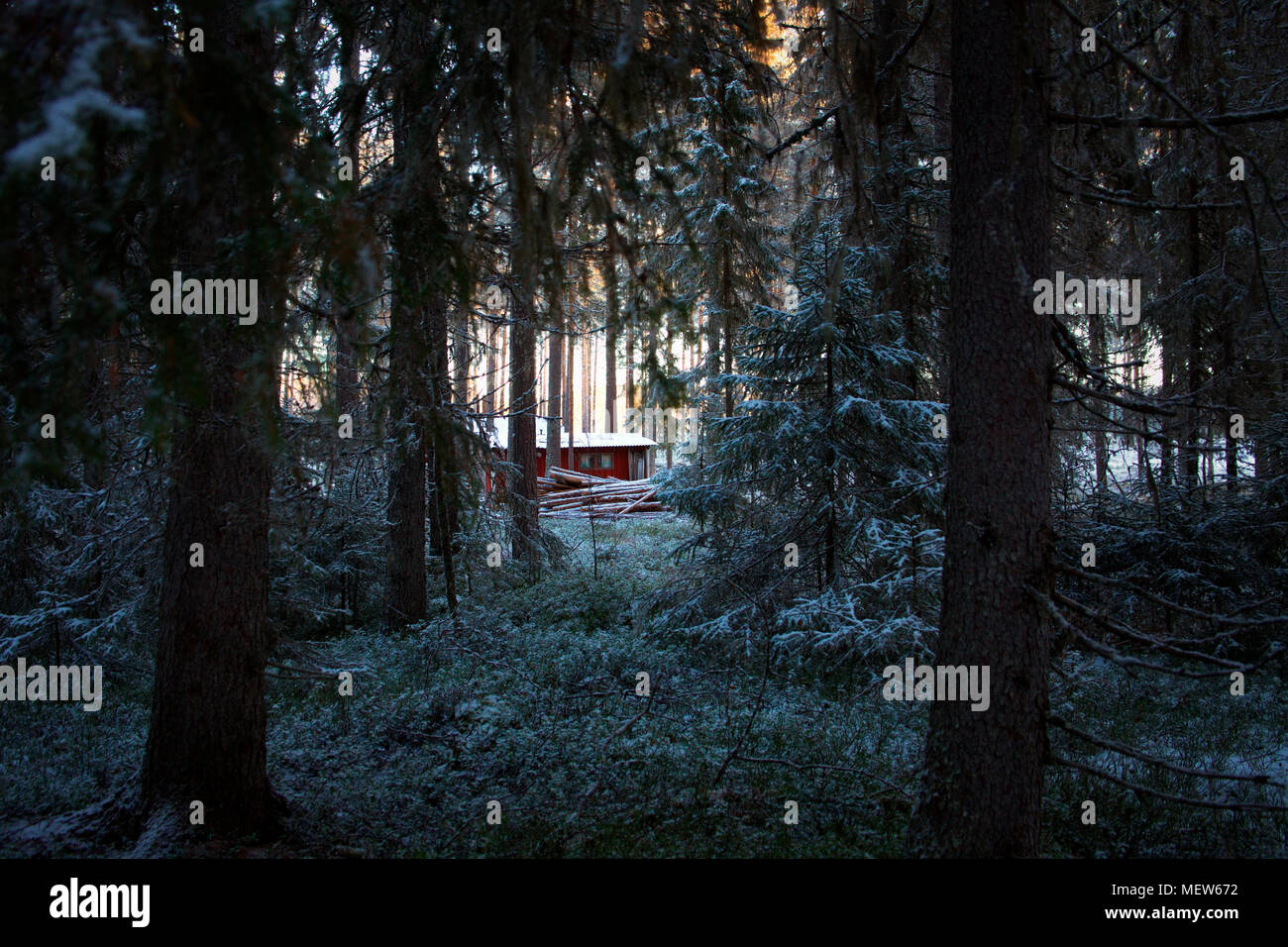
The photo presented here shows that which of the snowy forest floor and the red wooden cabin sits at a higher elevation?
the red wooden cabin

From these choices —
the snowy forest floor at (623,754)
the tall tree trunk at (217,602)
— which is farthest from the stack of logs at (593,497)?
the tall tree trunk at (217,602)

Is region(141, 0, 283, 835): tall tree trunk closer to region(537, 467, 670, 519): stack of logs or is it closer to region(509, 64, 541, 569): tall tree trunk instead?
region(509, 64, 541, 569): tall tree trunk

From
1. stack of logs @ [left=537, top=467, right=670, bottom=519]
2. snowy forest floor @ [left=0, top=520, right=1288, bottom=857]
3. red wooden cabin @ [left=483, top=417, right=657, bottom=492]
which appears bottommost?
snowy forest floor @ [left=0, top=520, right=1288, bottom=857]

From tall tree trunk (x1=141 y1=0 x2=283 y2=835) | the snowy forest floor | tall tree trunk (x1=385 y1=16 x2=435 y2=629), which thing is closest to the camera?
tall tree trunk (x1=385 y1=16 x2=435 y2=629)

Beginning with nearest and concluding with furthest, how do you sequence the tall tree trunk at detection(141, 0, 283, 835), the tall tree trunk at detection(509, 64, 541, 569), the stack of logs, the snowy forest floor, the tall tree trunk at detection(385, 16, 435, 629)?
the tall tree trunk at detection(509, 64, 541, 569), the tall tree trunk at detection(385, 16, 435, 629), the tall tree trunk at detection(141, 0, 283, 835), the snowy forest floor, the stack of logs

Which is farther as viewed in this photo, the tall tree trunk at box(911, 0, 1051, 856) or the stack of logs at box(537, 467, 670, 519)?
the stack of logs at box(537, 467, 670, 519)

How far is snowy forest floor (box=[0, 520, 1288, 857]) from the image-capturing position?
16.9ft

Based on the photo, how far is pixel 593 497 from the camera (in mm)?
26266

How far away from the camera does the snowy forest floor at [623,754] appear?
5.15 meters

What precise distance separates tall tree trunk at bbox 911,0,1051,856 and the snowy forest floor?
Result: 0.98 feet

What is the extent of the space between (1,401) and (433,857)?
192 inches

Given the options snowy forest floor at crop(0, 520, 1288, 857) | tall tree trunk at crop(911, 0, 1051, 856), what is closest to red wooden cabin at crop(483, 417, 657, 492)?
snowy forest floor at crop(0, 520, 1288, 857)

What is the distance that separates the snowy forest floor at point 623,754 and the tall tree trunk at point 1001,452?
0.30m
